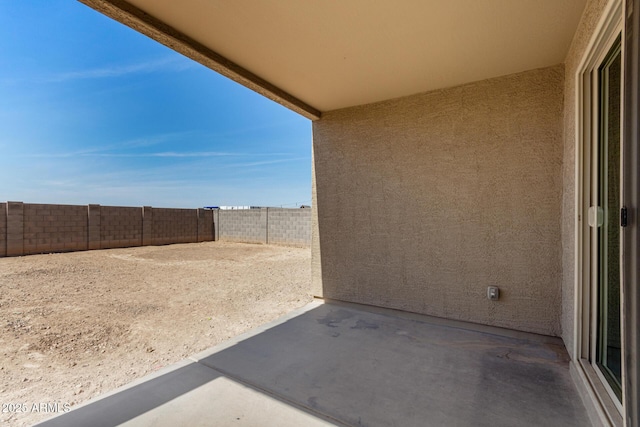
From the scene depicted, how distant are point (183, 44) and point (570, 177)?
9.91ft

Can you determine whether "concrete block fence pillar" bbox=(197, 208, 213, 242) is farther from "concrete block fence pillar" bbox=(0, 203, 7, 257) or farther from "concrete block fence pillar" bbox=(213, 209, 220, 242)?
"concrete block fence pillar" bbox=(0, 203, 7, 257)

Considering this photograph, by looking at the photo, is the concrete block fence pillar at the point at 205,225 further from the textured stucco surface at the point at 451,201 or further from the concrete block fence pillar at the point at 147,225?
the textured stucco surface at the point at 451,201

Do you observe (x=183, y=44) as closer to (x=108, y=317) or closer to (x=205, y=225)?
(x=108, y=317)

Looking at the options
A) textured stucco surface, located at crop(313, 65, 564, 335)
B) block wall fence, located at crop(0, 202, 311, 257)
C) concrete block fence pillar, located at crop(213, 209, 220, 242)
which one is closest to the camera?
textured stucco surface, located at crop(313, 65, 564, 335)

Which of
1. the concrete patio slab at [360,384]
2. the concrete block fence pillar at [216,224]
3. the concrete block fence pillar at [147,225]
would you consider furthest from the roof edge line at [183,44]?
the concrete block fence pillar at [216,224]

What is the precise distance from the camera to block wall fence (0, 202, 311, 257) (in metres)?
8.14

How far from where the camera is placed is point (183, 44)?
6.93ft

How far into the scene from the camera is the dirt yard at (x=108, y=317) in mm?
2023

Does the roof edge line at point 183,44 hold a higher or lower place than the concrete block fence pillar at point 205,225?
higher

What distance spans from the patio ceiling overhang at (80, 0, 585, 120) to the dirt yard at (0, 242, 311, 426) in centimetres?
249

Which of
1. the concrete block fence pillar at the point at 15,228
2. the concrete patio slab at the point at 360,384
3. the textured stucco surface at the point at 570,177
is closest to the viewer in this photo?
the concrete patio slab at the point at 360,384

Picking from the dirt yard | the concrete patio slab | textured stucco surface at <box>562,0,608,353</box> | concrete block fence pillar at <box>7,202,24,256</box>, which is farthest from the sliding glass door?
concrete block fence pillar at <box>7,202,24,256</box>

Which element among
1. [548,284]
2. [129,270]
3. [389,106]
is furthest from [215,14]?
[129,270]

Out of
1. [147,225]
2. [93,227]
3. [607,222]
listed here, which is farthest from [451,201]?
[147,225]
